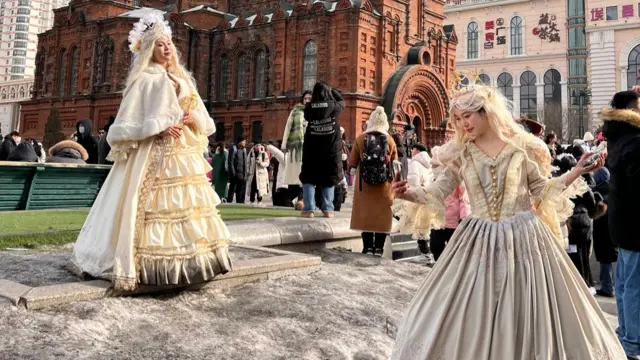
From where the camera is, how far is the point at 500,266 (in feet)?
8.34

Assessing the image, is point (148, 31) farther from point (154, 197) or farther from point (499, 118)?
point (499, 118)

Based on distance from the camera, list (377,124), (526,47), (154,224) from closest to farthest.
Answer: (154,224) < (377,124) < (526,47)

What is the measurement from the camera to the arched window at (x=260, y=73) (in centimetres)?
2642

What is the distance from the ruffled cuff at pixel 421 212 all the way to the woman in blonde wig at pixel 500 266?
0.4 inches

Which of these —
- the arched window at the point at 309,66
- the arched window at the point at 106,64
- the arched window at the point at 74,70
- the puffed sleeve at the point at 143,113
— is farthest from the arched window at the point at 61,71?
the puffed sleeve at the point at 143,113

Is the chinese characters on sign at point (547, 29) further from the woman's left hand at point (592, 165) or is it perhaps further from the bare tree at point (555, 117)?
the woman's left hand at point (592, 165)

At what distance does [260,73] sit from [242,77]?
1.36 m

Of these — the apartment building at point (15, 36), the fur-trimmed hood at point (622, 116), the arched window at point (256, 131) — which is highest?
the apartment building at point (15, 36)

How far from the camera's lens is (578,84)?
5028cm

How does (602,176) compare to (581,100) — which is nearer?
(602,176)

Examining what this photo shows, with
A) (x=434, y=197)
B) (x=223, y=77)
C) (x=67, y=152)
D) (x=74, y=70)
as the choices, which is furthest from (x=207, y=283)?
(x=74, y=70)

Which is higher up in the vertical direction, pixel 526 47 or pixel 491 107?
pixel 526 47

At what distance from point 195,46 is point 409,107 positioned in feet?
43.2

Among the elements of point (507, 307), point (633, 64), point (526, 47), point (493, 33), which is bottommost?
point (507, 307)
